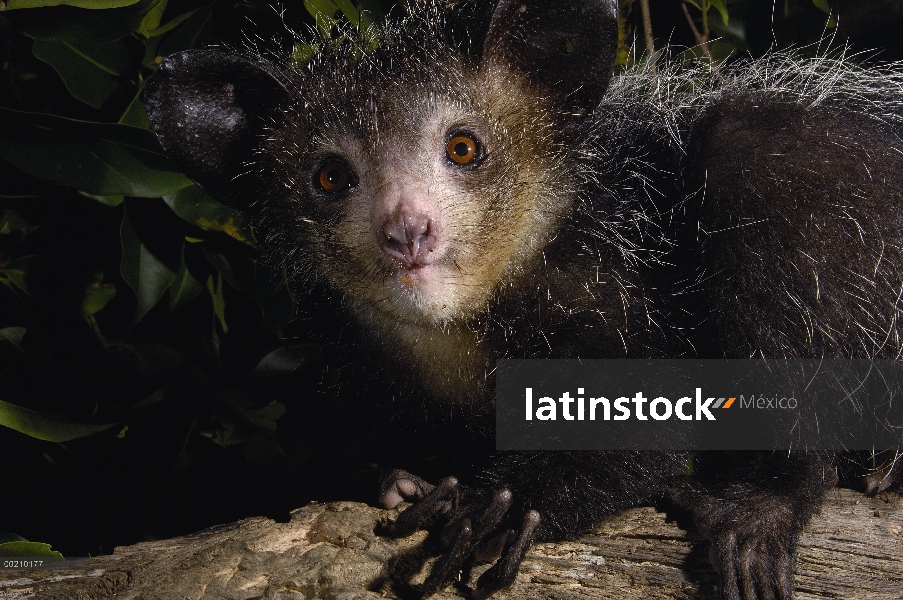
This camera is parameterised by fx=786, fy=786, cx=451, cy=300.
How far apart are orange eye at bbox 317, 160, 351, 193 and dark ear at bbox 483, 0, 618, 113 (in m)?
0.54

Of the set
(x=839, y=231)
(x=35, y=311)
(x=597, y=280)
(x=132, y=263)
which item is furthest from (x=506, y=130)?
(x=35, y=311)

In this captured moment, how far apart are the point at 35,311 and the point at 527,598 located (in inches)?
69.1

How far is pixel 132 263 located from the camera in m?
2.30

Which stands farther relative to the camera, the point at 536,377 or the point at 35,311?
the point at 35,311

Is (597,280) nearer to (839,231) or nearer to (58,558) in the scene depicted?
(839,231)

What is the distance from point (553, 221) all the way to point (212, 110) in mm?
1099

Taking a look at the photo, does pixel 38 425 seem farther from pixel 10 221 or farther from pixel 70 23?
pixel 70 23

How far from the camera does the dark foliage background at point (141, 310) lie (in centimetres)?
220

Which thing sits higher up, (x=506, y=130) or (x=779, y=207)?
(x=506, y=130)

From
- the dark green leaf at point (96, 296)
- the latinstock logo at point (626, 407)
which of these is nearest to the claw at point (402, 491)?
the latinstock logo at point (626, 407)
